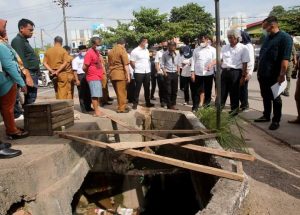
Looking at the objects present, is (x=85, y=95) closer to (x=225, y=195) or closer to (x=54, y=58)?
(x=54, y=58)

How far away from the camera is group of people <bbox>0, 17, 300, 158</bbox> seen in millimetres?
4500

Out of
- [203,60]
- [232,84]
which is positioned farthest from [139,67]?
[232,84]

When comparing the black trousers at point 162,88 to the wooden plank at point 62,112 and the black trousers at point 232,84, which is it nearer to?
the black trousers at point 232,84

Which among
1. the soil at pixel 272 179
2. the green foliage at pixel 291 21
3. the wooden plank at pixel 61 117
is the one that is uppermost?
the green foliage at pixel 291 21

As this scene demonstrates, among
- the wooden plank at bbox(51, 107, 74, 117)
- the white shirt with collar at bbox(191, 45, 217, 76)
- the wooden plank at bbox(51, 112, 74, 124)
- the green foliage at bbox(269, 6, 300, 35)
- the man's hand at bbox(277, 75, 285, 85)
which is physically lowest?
the wooden plank at bbox(51, 112, 74, 124)

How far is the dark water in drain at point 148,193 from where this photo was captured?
5.27 m

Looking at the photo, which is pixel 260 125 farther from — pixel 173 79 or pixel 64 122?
pixel 64 122

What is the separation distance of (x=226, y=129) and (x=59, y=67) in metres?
3.67

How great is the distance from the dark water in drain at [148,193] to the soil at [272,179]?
1.19 m

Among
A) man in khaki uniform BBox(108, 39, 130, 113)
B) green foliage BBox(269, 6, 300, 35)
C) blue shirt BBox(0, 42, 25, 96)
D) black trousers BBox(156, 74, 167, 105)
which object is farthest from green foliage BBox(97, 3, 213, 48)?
blue shirt BBox(0, 42, 25, 96)

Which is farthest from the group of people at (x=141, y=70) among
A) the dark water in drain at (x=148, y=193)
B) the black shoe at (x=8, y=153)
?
the dark water in drain at (x=148, y=193)

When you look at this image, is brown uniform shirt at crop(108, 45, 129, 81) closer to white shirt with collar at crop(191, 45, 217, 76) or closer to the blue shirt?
white shirt with collar at crop(191, 45, 217, 76)

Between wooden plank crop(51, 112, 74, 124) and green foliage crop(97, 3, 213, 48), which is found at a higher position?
green foliage crop(97, 3, 213, 48)

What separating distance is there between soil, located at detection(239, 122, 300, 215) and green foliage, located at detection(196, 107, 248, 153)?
279 mm
